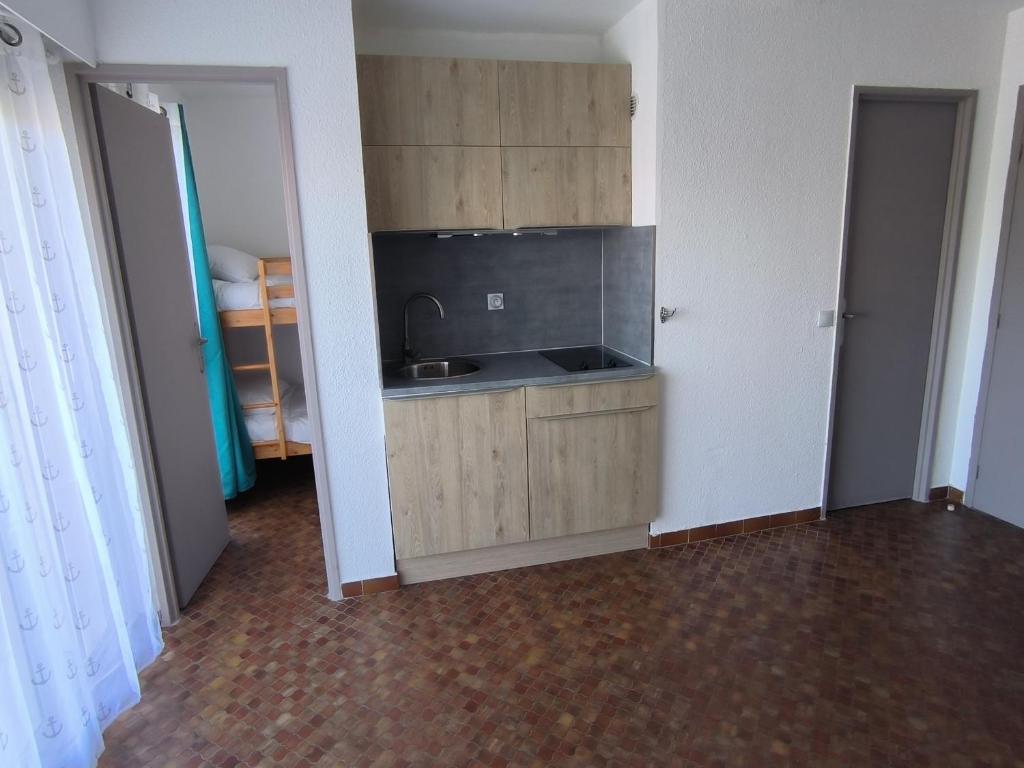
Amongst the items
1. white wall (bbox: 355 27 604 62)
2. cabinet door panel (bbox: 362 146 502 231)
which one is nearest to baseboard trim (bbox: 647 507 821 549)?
cabinet door panel (bbox: 362 146 502 231)

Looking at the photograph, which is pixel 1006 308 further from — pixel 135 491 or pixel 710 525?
pixel 135 491

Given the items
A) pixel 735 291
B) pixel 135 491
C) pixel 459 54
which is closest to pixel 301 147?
pixel 459 54

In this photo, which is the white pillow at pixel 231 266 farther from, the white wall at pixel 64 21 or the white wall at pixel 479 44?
the white wall at pixel 64 21

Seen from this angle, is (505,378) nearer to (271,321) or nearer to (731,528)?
(731,528)

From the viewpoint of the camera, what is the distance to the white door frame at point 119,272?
2174 millimetres

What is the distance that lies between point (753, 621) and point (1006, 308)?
2.10 m

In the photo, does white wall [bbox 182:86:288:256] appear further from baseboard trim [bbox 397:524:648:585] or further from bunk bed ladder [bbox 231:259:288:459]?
baseboard trim [bbox 397:524:648:585]

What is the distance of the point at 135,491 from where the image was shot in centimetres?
236

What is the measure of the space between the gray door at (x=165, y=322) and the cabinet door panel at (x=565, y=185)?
148 centimetres

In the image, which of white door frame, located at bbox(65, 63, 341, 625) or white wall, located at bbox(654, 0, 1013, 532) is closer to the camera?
white door frame, located at bbox(65, 63, 341, 625)

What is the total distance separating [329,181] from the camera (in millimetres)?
2350

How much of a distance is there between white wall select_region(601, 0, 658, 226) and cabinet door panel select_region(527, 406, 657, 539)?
0.93 metres

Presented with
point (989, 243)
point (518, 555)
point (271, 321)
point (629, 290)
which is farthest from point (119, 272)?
point (989, 243)

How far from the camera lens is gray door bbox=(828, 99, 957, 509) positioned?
9.91ft
